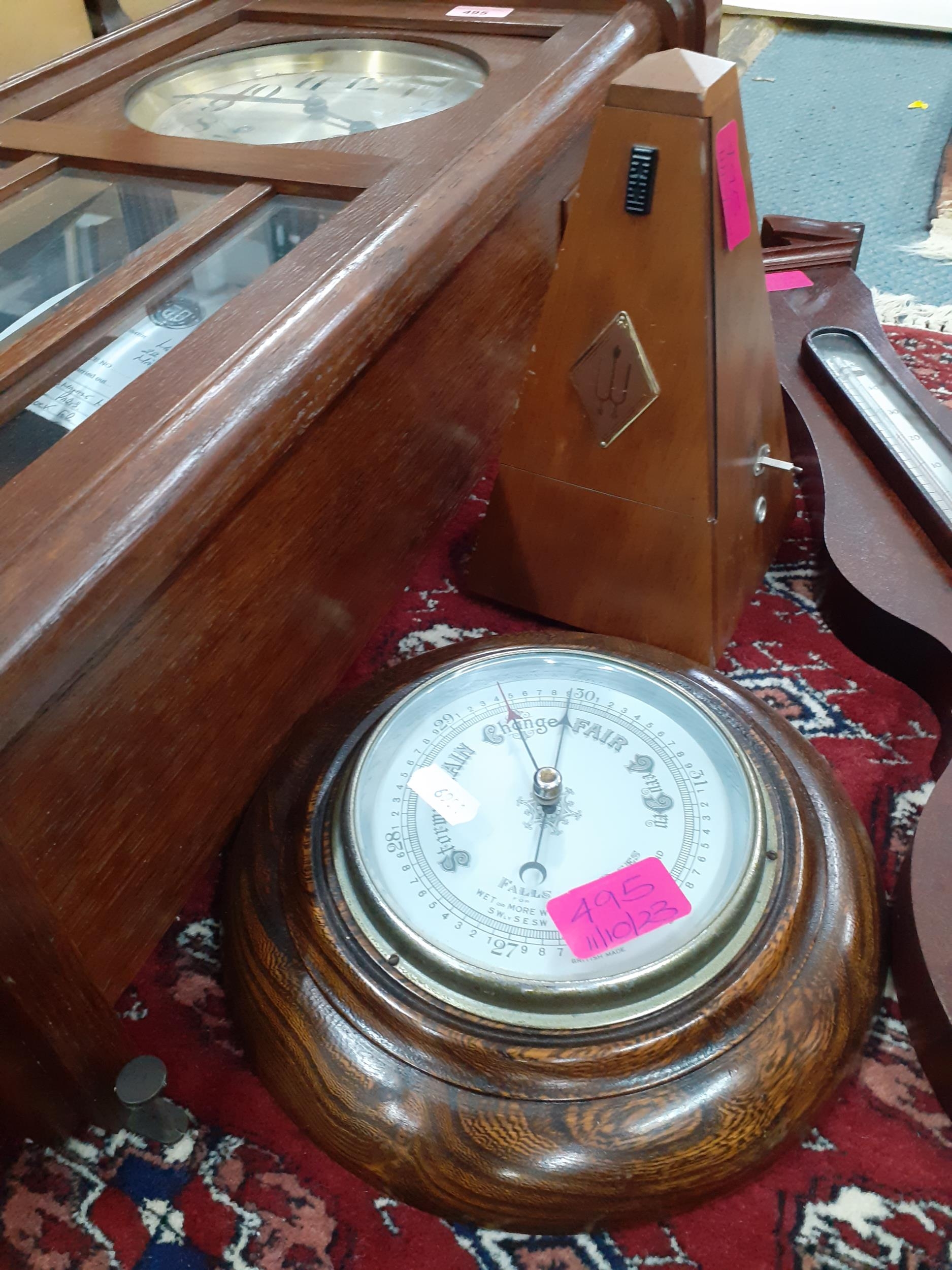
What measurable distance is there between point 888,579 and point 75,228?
94 centimetres

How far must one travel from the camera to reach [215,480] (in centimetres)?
71

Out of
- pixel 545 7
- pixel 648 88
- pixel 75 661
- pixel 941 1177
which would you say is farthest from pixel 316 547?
pixel 545 7

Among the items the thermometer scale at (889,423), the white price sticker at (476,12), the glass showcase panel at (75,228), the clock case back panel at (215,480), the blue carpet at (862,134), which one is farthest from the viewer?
the blue carpet at (862,134)

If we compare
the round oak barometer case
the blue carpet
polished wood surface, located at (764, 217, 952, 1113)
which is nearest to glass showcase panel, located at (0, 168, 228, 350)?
the round oak barometer case

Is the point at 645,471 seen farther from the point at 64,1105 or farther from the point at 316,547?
the point at 64,1105

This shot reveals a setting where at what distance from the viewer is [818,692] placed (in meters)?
1.13

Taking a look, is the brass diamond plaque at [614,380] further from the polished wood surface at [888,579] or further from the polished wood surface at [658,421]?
the polished wood surface at [888,579]

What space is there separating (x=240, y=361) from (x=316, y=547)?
25cm

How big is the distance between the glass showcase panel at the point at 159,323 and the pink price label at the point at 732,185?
0.38 meters

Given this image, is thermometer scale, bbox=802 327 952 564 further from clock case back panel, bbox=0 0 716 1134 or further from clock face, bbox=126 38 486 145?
clock face, bbox=126 38 486 145

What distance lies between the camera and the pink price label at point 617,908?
70cm

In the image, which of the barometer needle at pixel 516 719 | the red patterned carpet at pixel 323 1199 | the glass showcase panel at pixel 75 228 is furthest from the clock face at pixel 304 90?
the red patterned carpet at pixel 323 1199

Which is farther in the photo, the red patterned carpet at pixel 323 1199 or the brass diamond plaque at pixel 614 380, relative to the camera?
the brass diamond plaque at pixel 614 380

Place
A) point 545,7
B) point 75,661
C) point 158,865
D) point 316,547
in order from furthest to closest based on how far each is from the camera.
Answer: point 545,7
point 316,547
point 158,865
point 75,661
